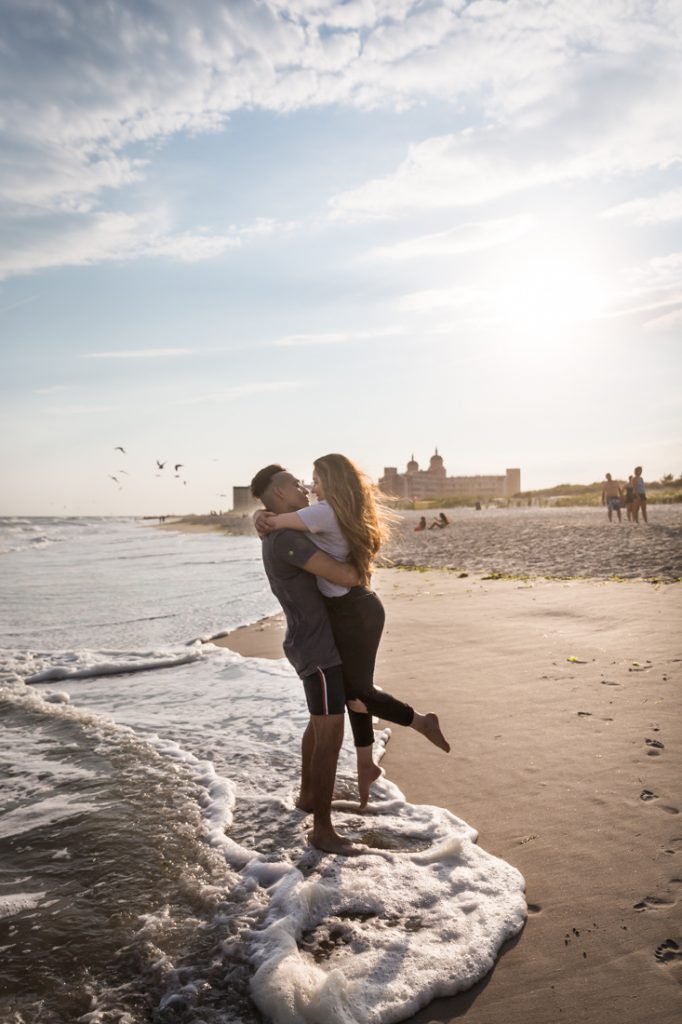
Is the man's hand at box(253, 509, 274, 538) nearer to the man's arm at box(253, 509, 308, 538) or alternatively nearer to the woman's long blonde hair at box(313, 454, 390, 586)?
the man's arm at box(253, 509, 308, 538)

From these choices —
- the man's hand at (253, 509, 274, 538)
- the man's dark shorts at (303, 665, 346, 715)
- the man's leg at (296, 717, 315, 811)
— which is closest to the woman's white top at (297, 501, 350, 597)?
the man's hand at (253, 509, 274, 538)

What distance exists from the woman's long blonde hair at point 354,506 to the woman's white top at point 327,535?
0.11 feet

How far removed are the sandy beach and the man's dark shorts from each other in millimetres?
1062

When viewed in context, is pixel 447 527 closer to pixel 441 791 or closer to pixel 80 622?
pixel 80 622

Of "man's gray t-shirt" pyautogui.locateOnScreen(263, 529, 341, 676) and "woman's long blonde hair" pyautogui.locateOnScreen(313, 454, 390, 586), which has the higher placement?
"woman's long blonde hair" pyautogui.locateOnScreen(313, 454, 390, 586)

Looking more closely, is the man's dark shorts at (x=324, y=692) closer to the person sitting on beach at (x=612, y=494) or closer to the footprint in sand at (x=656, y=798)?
the footprint in sand at (x=656, y=798)

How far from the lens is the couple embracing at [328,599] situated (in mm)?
3734

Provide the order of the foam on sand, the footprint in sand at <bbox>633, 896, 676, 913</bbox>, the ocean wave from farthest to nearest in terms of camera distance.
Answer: the ocean wave, the footprint in sand at <bbox>633, 896, 676, 913</bbox>, the foam on sand

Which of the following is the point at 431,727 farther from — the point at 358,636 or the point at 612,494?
the point at 612,494

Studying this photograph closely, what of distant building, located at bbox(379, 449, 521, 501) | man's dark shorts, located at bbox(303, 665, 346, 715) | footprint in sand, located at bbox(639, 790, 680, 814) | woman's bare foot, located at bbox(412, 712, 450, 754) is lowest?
footprint in sand, located at bbox(639, 790, 680, 814)

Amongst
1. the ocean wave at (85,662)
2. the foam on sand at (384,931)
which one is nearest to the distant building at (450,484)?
the ocean wave at (85,662)

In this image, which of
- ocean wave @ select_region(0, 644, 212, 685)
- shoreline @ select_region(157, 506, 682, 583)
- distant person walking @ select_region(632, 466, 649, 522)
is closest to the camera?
ocean wave @ select_region(0, 644, 212, 685)

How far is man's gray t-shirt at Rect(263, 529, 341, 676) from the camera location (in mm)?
3752

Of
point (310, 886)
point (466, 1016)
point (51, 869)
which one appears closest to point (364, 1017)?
point (466, 1016)
